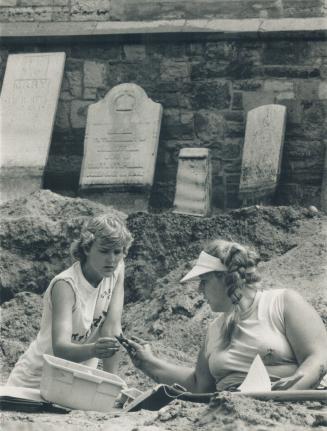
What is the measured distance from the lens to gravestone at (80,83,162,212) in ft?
34.1

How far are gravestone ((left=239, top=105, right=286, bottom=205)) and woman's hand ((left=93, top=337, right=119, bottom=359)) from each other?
5.14m

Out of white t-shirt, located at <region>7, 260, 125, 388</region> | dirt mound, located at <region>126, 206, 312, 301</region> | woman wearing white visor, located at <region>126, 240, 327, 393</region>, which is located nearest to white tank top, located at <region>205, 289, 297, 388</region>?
woman wearing white visor, located at <region>126, 240, 327, 393</region>

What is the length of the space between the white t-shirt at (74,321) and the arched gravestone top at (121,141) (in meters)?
4.90

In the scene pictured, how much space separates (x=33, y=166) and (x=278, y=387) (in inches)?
235

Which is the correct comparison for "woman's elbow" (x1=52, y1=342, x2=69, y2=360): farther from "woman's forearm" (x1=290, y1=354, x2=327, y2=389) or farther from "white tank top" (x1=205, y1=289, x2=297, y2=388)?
"woman's forearm" (x1=290, y1=354, x2=327, y2=389)

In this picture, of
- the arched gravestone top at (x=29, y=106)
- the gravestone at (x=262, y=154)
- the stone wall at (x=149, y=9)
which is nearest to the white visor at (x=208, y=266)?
the gravestone at (x=262, y=154)

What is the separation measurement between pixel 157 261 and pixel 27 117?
2.94 meters

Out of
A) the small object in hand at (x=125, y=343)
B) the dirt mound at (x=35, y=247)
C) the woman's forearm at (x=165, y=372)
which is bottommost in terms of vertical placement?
the woman's forearm at (x=165, y=372)

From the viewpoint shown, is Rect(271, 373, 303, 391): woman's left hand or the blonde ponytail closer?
Rect(271, 373, 303, 391): woman's left hand

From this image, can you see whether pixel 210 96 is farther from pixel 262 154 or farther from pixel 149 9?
pixel 149 9

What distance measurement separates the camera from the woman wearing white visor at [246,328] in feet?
16.6

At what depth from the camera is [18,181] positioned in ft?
34.3

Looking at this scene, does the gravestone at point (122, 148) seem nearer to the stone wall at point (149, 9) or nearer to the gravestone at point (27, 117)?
the gravestone at point (27, 117)

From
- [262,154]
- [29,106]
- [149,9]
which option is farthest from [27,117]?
[262,154]
